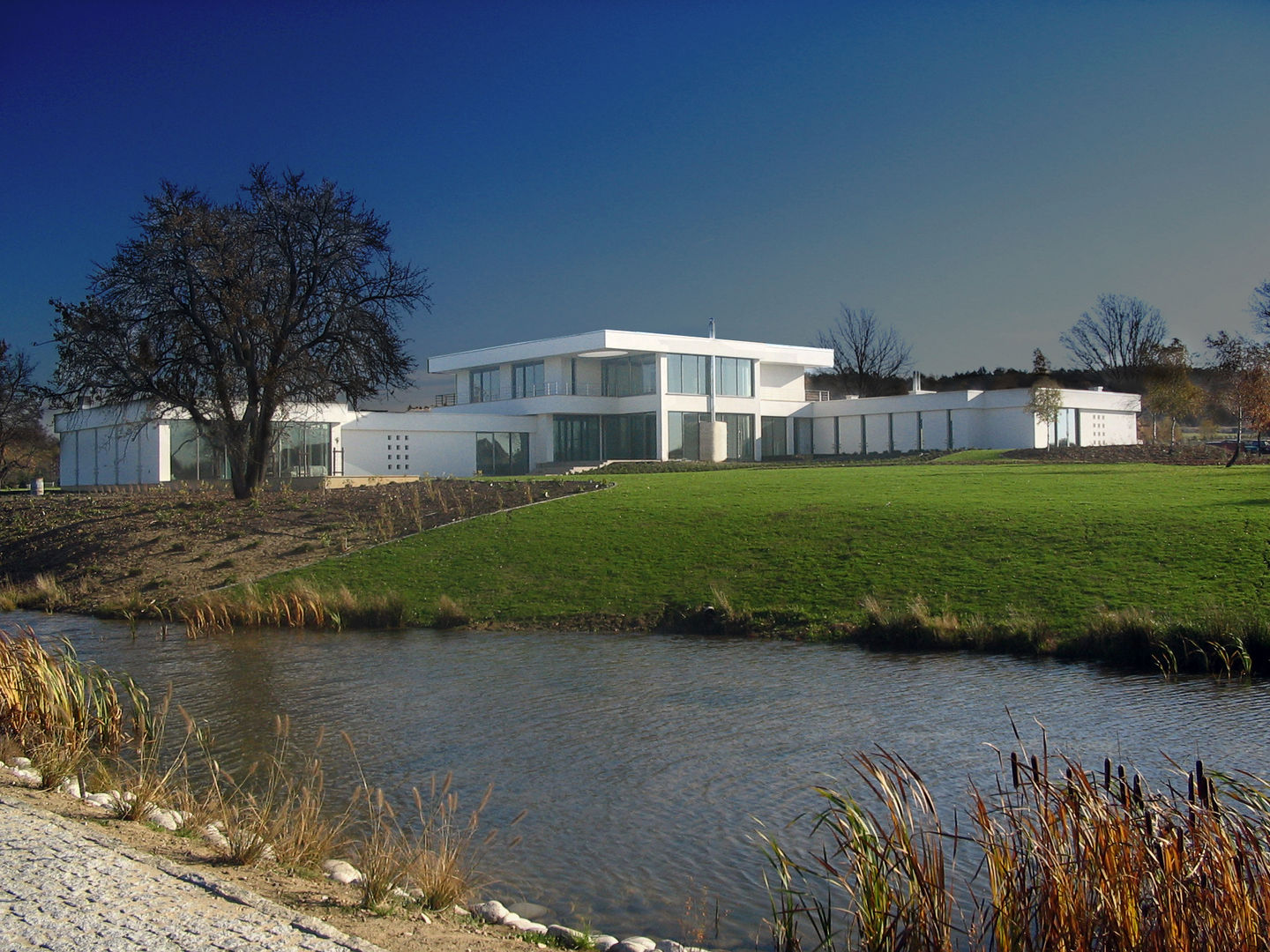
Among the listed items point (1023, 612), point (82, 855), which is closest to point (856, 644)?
point (1023, 612)

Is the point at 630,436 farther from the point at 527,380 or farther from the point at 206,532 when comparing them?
the point at 206,532

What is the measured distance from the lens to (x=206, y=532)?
1054 inches

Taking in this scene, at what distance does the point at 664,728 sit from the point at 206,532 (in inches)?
736

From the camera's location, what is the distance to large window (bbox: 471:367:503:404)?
212 feet

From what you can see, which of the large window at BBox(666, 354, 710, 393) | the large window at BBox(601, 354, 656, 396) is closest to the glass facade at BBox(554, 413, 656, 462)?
the large window at BBox(601, 354, 656, 396)

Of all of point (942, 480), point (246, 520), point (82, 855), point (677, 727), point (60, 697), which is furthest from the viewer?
point (942, 480)

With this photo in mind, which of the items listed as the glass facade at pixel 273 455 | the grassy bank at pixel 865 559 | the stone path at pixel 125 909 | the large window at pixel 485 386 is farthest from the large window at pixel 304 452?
the stone path at pixel 125 909

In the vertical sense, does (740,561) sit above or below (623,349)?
below

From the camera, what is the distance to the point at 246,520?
27.7 m

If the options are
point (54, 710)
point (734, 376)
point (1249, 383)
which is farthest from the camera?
point (734, 376)

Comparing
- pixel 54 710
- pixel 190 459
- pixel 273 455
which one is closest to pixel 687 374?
pixel 273 455

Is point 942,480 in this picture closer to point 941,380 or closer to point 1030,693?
point 1030,693

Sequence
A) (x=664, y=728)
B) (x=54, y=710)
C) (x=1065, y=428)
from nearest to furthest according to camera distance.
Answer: (x=54, y=710)
(x=664, y=728)
(x=1065, y=428)

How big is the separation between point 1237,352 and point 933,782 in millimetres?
47275
